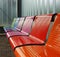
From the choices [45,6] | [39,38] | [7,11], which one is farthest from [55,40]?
[7,11]

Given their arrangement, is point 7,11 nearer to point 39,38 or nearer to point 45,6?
point 45,6

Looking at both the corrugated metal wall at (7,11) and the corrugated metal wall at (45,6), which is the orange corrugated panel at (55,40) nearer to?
the corrugated metal wall at (45,6)

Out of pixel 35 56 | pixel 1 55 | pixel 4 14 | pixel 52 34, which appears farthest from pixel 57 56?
pixel 4 14

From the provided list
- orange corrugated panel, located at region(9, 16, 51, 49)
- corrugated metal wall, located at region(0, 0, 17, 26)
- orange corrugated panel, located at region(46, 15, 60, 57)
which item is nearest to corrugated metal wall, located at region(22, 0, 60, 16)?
orange corrugated panel, located at region(9, 16, 51, 49)

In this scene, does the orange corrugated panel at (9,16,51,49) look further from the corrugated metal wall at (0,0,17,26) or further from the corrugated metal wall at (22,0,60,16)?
the corrugated metal wall at (0,0,17,26)

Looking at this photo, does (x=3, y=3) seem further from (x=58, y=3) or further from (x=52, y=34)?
(x=52, y=34)

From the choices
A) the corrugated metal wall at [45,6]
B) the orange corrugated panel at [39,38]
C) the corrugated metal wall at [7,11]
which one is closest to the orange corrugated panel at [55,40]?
the orange corrugated panel at [39,38]

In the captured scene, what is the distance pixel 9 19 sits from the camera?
9.30 metres

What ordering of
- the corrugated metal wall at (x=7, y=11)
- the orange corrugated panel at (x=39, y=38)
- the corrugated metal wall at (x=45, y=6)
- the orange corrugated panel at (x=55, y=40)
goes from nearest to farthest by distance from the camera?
1. the orange corrugated panel at (x=55, y=40)
2. the orange corrugated panel at (x=39, y=38)
3. the corrugated metal wall at (x=45, y=6)
4. the corrugated metal wall at (x=7, y=11)

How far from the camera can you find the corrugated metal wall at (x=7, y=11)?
9.23 meters

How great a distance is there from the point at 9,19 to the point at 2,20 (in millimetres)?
370

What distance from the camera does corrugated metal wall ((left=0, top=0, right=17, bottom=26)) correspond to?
9234 millimetres

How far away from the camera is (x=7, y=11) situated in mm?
9266

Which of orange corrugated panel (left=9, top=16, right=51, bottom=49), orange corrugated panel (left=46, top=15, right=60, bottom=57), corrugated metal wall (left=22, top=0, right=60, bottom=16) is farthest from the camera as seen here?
corrugated metal wall (left=22, top=0, right=60, bottom=16)
